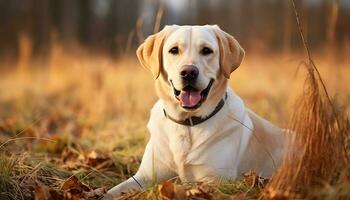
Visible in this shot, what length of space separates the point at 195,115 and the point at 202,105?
92 mm

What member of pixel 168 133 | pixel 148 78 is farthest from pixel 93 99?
pixel 168 133

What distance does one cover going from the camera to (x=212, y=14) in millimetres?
28484

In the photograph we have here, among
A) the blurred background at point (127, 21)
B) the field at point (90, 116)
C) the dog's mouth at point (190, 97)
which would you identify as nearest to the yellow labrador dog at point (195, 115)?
the dog's mouth at point (190, 97)

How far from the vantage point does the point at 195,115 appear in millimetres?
3854

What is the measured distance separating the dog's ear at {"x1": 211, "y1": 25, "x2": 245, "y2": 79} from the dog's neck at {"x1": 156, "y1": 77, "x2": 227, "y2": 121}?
0.09m

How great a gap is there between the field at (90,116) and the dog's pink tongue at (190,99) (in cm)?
53

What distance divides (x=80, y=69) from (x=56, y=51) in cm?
72

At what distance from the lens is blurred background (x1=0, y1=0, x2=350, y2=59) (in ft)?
51.0

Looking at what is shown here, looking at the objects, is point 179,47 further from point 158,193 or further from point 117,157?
point 117,157

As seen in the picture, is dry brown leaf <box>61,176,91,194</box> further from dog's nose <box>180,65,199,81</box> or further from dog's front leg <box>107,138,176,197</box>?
dog's nose <box>180,65,199,81</box>

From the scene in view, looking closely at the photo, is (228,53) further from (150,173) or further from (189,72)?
(150,173)

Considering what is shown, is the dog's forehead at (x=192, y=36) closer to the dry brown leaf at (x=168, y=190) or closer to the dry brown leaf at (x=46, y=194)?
the dry brown leaf at (x=168, y=190)

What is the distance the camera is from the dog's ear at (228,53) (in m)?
3.79

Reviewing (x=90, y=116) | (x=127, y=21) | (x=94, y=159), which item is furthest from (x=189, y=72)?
(x=127, y=21)
